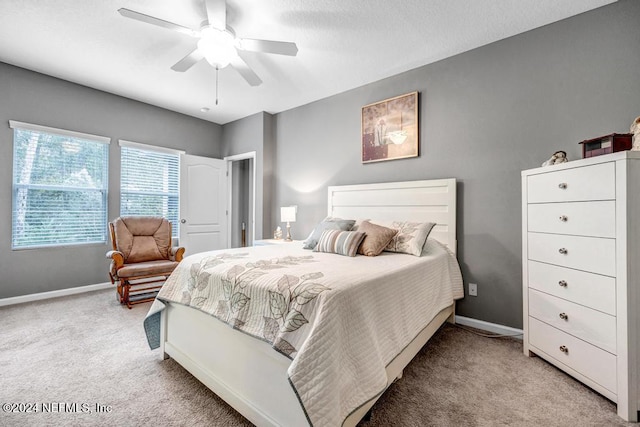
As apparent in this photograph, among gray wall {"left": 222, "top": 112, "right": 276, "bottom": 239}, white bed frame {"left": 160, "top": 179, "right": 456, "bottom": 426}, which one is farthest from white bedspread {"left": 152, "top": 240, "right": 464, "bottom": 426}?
gray wall {"left": 222, "top": 112, "right": 276, "bottom": 239}

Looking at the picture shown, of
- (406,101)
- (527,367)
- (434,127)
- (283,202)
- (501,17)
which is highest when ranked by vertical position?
(501,17)

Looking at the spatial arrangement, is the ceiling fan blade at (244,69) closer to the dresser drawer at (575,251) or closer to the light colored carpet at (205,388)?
the light colored carpet at (205,388)

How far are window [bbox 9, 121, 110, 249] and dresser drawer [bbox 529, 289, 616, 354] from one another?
4.91 meters

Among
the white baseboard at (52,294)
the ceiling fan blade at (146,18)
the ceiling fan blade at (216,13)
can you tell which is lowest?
the white baseboard at (52,294)

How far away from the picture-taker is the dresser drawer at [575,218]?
159 centimetres

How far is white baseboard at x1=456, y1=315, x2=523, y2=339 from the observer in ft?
8.10

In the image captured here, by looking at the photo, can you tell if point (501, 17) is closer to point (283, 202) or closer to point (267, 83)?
point (267, 83)

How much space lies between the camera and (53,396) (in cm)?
161

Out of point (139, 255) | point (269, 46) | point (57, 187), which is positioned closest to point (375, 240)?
point (269, 46)

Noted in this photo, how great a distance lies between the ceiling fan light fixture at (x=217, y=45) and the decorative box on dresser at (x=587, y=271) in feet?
8.34

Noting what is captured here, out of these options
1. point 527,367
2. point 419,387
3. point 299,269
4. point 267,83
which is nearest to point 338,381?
point 299,269

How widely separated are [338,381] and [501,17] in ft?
9.53

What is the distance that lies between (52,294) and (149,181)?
1.85 m

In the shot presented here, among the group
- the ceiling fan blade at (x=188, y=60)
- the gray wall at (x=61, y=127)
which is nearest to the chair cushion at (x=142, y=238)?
the gray wall at (x=61, y=127)
